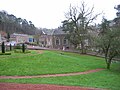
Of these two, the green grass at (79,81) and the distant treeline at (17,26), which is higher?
the distant treeline at (17,26)

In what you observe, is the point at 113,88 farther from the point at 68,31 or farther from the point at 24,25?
the point at 24,25

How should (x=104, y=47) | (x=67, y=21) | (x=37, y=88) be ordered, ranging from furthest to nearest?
(x=67, y=21)
(x=104, y=47)
(x=37, y=88)

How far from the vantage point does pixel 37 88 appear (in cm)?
1234

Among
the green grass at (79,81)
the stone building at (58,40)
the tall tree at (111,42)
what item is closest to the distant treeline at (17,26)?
the stone building at (58,40)

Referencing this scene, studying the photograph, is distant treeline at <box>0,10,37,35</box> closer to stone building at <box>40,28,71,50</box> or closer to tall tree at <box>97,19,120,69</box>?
stone building at <box>40,28,71,50</box>

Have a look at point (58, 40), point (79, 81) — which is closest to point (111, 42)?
point (79, 81)

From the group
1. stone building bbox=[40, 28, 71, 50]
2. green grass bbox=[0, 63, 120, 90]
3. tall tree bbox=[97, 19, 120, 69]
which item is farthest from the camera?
stone building bbox=[40, 28, 71, 50]

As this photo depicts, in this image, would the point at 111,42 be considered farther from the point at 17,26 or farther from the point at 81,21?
the point at 17,26

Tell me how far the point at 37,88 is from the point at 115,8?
1649 inches

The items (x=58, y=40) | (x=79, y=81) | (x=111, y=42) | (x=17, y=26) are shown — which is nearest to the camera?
(x=79, y=81)

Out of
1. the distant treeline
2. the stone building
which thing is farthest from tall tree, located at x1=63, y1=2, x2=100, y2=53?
the distant treeline

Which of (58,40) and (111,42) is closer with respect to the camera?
(111,42)

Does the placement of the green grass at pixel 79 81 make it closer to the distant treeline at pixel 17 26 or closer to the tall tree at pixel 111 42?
the tall tree at pixel 111 42

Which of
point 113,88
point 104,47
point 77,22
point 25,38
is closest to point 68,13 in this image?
point 77,22
